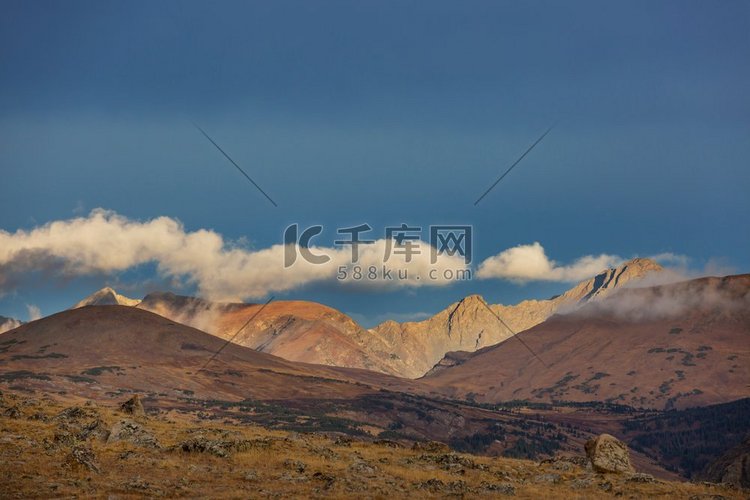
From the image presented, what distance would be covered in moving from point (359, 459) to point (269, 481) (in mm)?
11676

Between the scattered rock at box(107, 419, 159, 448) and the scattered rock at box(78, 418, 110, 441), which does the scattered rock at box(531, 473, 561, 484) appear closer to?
the scattered rock at box(107, 419, 159, 448)

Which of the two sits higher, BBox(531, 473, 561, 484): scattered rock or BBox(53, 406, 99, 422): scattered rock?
BBox(53, 406, 99, 422): scattered rock

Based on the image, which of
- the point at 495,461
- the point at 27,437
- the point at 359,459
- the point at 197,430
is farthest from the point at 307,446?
the point at 27,437

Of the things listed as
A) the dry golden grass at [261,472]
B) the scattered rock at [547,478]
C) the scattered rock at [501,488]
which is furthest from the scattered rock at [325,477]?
the scattered rock at [547,478]

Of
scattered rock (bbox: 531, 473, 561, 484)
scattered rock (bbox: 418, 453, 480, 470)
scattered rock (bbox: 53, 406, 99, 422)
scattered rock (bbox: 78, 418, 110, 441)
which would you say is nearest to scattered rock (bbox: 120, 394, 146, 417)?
scattered rock (bbox: 53, 406, 99, 422)

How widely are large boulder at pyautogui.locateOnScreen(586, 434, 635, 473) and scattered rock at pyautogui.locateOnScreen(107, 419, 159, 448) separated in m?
34.3

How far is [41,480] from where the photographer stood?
43.2 meters

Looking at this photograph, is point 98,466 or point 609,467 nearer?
point 98,466

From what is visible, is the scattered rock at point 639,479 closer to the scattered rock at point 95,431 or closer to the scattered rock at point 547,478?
the scattered rock at point 547,478

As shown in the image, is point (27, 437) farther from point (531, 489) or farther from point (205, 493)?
point (531, 489)

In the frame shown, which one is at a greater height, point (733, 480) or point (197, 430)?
point (197, 430)

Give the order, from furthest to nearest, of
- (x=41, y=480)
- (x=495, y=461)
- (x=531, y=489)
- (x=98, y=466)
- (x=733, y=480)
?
(x=733, y=480), (x=495, y=461), (x=531, y=489), (x=98, y=466), (x=41, y=480)

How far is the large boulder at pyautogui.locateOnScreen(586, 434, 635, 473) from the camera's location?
61.7m

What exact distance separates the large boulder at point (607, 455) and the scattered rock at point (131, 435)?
3434cm
